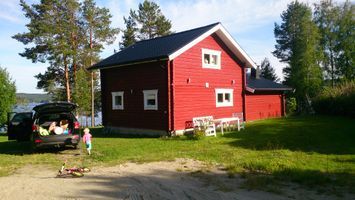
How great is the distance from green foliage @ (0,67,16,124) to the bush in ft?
88.9

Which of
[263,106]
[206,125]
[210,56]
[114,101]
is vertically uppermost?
[210,56]

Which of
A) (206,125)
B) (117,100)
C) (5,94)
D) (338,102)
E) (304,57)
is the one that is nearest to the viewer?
(206,125)

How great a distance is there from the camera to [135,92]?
19578mm

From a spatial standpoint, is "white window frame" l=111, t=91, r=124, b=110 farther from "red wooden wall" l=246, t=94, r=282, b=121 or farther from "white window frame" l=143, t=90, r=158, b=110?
"red wooden wall" l=246, t=94, r=282, b=121

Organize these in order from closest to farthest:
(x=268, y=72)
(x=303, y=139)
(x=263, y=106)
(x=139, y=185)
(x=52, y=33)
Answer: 1. (x=139, y=185)
2. (x=303, y=139)
3. (x=263, y=106)
4. (x=52, y=33)
5. (x=268, y=72)

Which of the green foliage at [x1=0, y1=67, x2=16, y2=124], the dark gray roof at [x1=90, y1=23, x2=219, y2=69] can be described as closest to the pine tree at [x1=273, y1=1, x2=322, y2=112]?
the dark gray roof at [x1=90, y1=23, x2=219, y2=69]

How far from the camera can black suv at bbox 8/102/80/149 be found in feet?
39.7

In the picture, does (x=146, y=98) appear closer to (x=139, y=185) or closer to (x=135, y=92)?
(x=135, y=92)

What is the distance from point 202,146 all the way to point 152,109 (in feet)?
18.6

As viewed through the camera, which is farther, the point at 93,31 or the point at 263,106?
the point at 93,31

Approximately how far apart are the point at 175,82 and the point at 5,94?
2077cm

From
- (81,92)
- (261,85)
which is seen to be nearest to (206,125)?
(261,85)

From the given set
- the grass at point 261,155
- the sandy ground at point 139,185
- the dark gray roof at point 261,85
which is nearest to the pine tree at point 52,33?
the dark gray roof at point 261,85

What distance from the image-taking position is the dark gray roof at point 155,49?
18.0m
